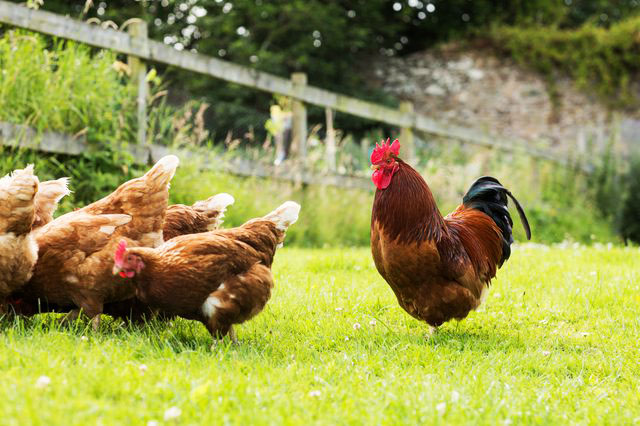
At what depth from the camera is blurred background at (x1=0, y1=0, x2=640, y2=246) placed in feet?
21.9

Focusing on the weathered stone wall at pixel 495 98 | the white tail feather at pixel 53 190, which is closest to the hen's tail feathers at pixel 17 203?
the white tail feather at pixel 53 190

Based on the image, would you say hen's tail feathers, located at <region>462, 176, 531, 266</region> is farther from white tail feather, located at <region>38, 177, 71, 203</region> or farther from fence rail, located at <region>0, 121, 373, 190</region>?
fence rail, located at <region>0, 121, 373, 190</region>

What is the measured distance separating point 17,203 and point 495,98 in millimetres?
18724

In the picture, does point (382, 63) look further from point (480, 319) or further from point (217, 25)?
point (480, 319)

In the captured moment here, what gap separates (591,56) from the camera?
64.7ft

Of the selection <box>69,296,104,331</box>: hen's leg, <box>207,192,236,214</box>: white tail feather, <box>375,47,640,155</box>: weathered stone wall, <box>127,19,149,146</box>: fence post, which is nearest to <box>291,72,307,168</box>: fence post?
<box>127,19,149,146</box>: fence post

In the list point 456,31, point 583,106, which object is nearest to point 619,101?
point 583,106

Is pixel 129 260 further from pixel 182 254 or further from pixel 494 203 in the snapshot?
pixel 494 203

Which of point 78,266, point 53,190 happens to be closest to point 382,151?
point 78,266

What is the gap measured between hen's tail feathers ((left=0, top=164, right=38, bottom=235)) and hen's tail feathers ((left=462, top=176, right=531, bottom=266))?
3024 mm

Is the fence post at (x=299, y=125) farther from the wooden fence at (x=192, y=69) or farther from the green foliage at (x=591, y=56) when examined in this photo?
the green foliage at (x=591, y=56)

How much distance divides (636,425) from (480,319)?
6.31 feet

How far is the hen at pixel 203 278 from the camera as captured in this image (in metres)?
3.41

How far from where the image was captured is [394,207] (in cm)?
403
